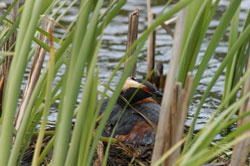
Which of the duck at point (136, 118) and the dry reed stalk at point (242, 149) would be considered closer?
the dry reed stalk at point (242, 149)

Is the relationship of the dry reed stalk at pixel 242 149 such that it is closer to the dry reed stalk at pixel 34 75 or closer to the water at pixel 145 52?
the dry reed stalk at pixel 34 75

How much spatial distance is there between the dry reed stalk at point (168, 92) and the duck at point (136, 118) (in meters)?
2.14

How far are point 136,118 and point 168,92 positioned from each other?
2.68 m

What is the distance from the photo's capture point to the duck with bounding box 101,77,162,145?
168 inches

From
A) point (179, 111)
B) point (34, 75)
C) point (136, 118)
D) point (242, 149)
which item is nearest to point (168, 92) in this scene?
point (179, 111)

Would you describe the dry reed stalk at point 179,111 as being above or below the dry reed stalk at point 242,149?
above

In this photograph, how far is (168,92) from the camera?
1840 millimetres

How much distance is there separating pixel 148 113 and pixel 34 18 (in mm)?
2691

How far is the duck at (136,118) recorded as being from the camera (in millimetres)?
4277

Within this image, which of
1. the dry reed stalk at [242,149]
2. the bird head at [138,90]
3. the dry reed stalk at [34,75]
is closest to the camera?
the dry reed stalk at [242,149]

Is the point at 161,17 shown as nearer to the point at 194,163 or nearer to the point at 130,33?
the point at 194,163

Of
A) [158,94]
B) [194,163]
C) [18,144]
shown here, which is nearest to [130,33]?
[158,94]

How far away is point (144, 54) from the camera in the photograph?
724cm

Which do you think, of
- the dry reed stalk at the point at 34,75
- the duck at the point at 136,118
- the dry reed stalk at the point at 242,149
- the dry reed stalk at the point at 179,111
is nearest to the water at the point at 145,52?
the duck at the point at 136,118
